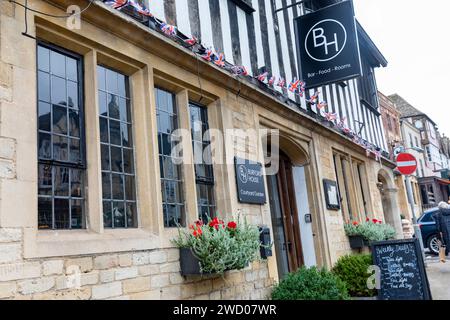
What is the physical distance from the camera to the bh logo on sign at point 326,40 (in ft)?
22.9

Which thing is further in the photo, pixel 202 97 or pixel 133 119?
pixel 202 97

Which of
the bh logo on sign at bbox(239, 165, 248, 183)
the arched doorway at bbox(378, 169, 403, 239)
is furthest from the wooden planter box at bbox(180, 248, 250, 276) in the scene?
the arched doorway at bbox(378, 169, 403, 239)

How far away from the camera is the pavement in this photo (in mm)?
6473

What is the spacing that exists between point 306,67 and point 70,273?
5.56m

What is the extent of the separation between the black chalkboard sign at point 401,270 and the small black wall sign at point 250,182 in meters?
1.81

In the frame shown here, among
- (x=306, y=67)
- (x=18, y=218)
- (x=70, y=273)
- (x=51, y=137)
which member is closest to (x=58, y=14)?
(x=51, y=137)

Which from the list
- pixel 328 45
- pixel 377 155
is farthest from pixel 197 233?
pixel 377 155

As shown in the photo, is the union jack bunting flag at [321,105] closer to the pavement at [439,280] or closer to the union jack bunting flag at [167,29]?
the pavement at [439,280]

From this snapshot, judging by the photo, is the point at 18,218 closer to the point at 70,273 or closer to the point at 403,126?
the point at 70,273

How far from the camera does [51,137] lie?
339 centimetres

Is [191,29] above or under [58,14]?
above

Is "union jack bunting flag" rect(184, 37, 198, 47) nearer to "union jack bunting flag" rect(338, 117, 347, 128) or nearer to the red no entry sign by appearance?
"union jack bunting flag" rect(338, 117, 347, 128)

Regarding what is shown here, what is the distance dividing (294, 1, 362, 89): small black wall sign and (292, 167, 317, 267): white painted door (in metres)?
1.74

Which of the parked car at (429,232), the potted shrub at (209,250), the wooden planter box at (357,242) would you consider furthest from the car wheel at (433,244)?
the potted shrub at (209,250)
